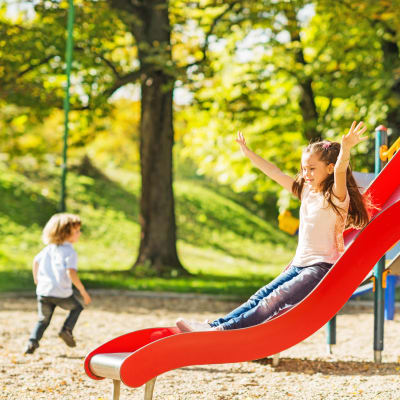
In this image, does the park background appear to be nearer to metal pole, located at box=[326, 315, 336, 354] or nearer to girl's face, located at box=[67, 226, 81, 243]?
metal pole, located at box=[326, 315, 336, 354]

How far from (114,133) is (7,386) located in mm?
25534

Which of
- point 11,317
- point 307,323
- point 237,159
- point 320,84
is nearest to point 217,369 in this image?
point 307,323

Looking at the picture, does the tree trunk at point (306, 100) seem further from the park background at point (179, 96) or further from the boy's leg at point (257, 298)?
the boy's leg at point (257, 298)

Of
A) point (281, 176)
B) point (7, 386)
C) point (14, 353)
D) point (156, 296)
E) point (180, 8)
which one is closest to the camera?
point (281, 176)

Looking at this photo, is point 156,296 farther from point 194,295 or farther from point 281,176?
point 281,176

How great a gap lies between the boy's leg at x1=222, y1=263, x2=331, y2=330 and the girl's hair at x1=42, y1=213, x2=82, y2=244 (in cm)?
263

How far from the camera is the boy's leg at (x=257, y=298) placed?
452cm

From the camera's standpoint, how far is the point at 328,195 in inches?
184

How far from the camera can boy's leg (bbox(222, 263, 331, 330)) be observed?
4492 mm

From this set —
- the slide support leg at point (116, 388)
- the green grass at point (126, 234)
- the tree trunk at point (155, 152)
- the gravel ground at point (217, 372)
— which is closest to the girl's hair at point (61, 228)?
the gravel ground at point (217, 372)

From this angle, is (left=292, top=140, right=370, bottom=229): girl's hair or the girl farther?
(left=292, top=140, right=370, bottom=229): girl's hair

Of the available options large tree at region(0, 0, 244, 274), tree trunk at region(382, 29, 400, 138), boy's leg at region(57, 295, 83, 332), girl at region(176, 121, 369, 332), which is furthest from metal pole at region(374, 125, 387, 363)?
tree trunk at region(382, 29, 400, 138)

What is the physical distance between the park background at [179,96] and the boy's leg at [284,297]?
20.4ft

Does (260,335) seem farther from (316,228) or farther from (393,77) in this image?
(393,77)
